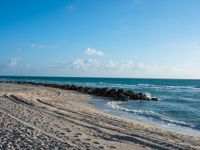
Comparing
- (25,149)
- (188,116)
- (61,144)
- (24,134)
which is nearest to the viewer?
(25,149)

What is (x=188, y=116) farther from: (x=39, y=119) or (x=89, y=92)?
(x=89, y=92)

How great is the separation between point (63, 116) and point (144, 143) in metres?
5.56

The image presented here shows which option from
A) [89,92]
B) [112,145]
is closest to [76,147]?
[112,145]

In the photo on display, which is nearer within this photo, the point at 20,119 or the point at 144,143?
the point at 144,143

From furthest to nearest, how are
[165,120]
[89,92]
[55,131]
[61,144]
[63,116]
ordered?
[89,92] → [165,120] → [63,116] → [55,131] → [61,144]

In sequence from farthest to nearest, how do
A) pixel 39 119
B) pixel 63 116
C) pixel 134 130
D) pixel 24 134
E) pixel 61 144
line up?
pixel 63 116
pixel 39 119
pixel 134 130
pixel 24 134
pixel 61 144

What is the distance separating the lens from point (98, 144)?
27.6 feet

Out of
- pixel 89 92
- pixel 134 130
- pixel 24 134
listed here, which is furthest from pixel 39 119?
pixel 89 92

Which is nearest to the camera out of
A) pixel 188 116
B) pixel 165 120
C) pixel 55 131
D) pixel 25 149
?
pixel 25 149

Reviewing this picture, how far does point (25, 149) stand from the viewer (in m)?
7.49

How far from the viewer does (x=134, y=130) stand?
36.8 ft

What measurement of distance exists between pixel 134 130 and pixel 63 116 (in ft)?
12.9

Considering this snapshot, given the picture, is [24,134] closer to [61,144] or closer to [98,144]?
[61,144]

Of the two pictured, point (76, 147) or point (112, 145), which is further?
point (112, 145)
